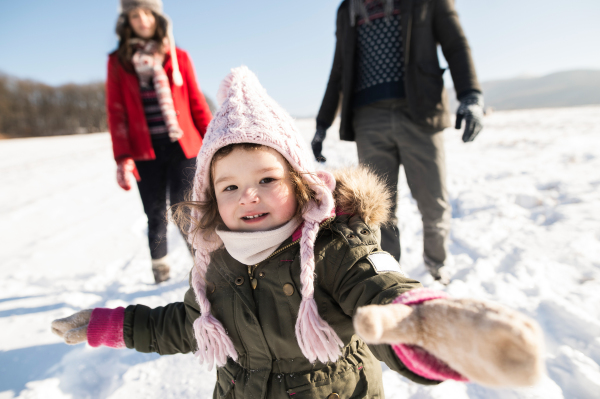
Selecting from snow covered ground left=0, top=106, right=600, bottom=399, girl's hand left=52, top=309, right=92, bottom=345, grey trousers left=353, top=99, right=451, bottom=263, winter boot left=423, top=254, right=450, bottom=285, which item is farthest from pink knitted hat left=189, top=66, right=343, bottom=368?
winter boot left=423, top=254, right=450, bottom=285

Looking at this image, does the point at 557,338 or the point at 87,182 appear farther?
the point at 87,182

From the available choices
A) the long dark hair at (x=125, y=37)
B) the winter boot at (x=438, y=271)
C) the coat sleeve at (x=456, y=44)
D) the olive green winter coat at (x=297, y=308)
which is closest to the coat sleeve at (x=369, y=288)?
the olive green winter coat at (x=297, y=308)

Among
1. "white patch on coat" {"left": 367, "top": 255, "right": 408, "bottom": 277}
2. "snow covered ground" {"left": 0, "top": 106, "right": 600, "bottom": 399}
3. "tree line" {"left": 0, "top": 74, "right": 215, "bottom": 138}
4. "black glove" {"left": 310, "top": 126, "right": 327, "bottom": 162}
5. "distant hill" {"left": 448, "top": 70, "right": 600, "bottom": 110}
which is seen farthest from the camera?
"distant hill" {"left": 448, "top": 70, "right": 600, "bottom": 110}

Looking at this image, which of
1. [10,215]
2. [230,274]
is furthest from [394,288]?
[10,215]

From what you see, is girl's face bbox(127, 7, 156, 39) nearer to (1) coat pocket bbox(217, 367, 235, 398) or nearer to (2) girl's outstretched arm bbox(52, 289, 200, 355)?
(2) girl's outstretched arm bbox(52, 289, 200, 355)

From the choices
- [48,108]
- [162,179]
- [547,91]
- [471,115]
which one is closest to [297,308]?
[471,115]

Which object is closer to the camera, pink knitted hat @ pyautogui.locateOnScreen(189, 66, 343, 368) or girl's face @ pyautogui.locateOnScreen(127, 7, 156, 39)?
pink knitted hat @ pyautogui.locateOnScreen(189, 66, 343, 368)

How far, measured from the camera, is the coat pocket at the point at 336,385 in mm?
973

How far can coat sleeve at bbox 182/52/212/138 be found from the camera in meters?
2.22

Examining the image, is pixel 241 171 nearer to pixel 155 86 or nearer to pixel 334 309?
pixel 334 309

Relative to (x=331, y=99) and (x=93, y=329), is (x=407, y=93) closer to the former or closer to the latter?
(x=331, y=99)

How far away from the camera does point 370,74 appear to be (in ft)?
6.38

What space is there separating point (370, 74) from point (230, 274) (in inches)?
58.9

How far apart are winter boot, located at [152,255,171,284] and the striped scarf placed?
34.6 inches
